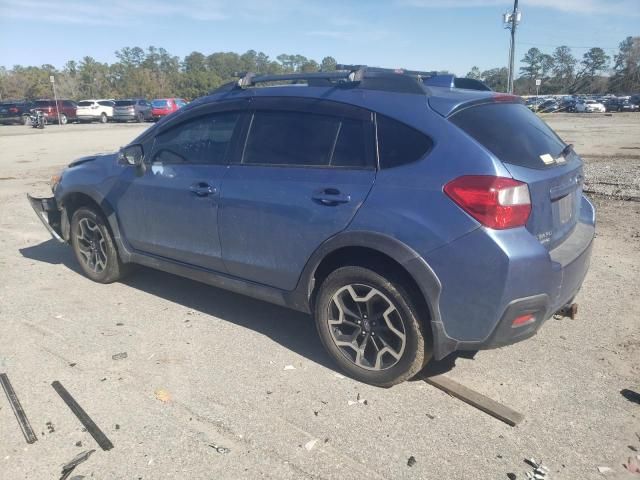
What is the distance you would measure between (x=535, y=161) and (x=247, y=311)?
2.56 m

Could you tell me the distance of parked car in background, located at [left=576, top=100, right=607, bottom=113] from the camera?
48.0 metres

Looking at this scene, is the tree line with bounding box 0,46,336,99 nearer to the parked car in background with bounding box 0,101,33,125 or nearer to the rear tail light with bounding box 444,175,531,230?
the parked car in background with bounding box 0,101,33,125

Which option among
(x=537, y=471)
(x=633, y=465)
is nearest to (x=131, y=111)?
(x=537, y=471)

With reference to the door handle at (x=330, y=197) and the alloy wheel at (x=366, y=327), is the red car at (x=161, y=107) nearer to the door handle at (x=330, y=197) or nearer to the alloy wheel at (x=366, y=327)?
the door handle at (x=330, y=197)

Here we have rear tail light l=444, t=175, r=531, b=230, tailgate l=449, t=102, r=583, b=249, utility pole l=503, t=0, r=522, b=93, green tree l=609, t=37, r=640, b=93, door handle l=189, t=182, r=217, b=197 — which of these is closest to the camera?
rear tail light l=444, t=175, r=531, b=230

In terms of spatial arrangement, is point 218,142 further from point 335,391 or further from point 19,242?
point 19,242

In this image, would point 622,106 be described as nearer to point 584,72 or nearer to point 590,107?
point 590,107

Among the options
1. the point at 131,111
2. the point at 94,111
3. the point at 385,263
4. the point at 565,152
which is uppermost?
the point at 94,111

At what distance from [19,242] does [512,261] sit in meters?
6.25

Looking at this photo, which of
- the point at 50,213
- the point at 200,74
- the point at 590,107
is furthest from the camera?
the point at 200,74

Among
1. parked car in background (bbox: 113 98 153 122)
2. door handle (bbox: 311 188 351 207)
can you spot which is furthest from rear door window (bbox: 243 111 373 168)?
parked car in background (bbox: 113 98 153 122)

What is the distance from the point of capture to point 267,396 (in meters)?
3.24

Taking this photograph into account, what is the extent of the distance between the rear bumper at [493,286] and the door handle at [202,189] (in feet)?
5.85

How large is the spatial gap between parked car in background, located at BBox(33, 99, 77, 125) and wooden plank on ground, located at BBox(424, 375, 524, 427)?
38.9 m
